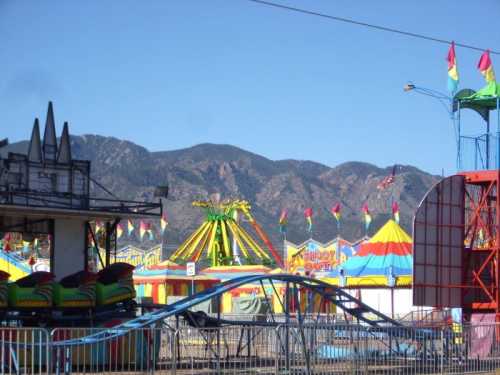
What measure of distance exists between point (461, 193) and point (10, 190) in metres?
12.8

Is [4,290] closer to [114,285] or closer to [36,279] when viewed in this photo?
[36,279]

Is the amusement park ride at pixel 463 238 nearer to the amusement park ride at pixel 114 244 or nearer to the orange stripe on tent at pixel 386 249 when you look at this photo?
the amusement park ride at pixel 114 244

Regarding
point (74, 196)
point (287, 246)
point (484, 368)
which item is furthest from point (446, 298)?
point (287, 246)

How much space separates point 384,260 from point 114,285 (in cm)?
2504

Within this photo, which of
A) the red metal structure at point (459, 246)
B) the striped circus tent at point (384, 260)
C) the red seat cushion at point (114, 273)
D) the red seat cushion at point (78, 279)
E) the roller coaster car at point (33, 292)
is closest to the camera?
the roller coaster car at point (33, 292)

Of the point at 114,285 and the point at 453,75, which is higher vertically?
the point at 453,75

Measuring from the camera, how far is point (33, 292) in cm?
2198

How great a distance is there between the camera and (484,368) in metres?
21.8

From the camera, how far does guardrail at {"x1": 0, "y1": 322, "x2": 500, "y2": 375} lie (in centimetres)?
1836

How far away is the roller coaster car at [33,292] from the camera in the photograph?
21797mm

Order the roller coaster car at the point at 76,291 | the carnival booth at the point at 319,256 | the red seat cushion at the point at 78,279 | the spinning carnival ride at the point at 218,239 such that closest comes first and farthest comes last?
the roller coaster car at the point at 76,291
the red seat cushion at the point at 78,279
the carnival booth at the point at 319,256
the spinning carnival ride at the point at 218,239

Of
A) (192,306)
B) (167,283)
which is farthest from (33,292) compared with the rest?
(167,283)

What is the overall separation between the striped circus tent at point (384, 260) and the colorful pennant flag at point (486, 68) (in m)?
17.3

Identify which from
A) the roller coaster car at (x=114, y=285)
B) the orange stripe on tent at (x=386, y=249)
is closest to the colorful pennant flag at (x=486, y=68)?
the roller coaster car at (x=114, y=285)
